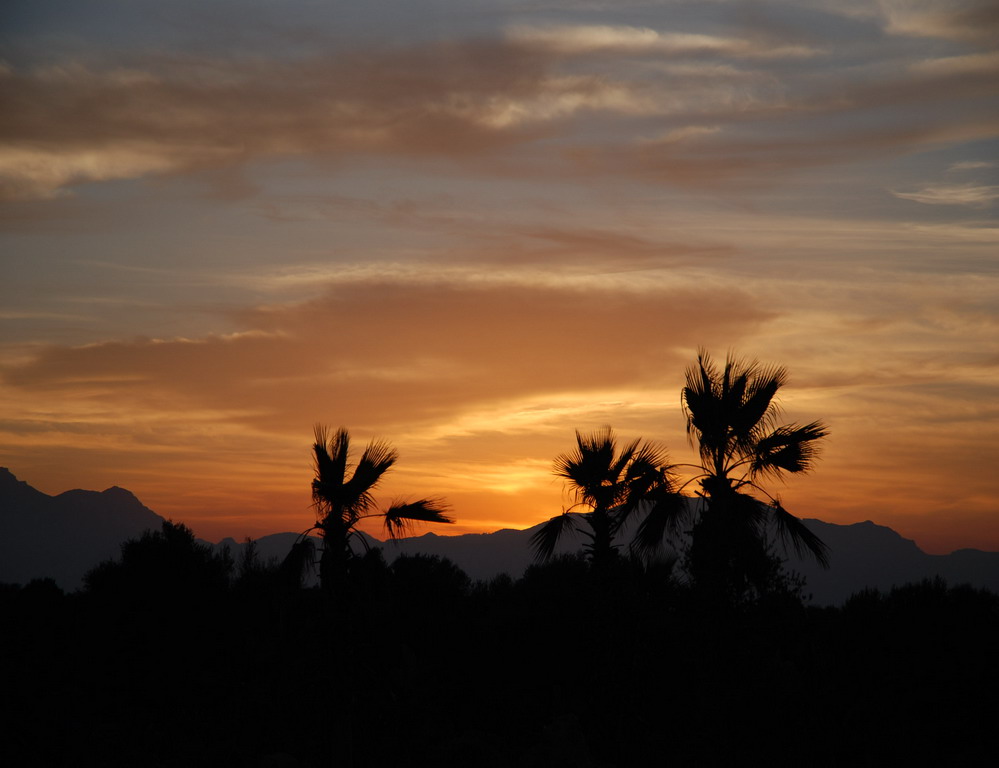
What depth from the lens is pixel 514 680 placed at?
19.2 metres

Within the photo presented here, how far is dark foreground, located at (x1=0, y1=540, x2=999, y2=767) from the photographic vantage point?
618 inches

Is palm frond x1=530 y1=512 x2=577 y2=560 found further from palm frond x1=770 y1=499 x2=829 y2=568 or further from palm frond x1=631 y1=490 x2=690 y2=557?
palm frond x1=770 y1=499 x2=829 y2=568

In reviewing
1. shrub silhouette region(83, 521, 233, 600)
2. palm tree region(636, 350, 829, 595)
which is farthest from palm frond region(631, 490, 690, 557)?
shrub silhouette region(83, 521, 233, 600)

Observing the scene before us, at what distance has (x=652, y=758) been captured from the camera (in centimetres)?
1584

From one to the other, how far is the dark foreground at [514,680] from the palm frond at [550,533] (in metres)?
0.99

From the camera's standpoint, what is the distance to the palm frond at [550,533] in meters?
21.3

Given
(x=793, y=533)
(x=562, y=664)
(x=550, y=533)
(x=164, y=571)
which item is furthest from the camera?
(x=164, y=571)

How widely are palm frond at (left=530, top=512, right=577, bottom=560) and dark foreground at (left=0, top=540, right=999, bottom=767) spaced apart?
0.99 meters

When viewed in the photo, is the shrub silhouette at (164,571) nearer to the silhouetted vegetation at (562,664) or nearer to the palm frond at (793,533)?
the silhouetted vegetation at (562,664)

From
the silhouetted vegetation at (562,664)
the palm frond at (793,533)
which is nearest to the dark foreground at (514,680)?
the silhouetted vegetation at (562,664)

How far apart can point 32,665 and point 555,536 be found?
507 inches

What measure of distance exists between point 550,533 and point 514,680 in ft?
12.4

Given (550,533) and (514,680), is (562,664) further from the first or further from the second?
(550,533)

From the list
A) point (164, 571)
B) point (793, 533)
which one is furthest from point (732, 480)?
point (164, 571)
